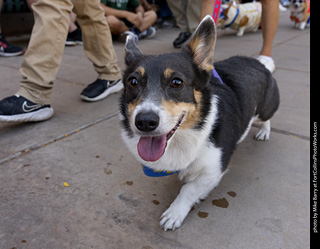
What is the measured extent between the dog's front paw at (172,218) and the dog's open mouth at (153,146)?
410 mm

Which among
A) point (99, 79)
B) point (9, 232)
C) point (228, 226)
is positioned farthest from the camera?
point (99, 79)

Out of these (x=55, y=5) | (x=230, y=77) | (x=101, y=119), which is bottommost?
(x=101, y=119)

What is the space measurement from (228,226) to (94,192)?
0.97 m

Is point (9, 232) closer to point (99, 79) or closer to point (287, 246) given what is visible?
point (287, 246)

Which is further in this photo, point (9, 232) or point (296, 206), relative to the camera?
point (296, 206)

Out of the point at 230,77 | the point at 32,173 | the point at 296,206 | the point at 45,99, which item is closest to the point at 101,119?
the point at 45,99

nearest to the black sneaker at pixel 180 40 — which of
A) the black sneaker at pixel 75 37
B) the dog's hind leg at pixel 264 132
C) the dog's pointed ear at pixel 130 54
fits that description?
the black sneaker at pixel 75 37

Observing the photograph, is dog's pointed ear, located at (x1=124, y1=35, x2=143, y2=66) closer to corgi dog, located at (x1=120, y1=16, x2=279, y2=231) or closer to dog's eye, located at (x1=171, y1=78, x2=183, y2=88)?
corgi dog, located at (x1=120, y1=16, x2=279, y2=231)

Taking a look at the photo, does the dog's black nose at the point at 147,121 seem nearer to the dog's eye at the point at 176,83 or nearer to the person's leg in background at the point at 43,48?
the dog's eye at the point at 176,83

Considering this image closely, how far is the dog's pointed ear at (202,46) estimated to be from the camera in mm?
Result: 2135

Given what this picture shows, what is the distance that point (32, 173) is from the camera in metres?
2.44

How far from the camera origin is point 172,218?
6.47 ft

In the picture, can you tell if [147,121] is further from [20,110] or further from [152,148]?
[20,110]

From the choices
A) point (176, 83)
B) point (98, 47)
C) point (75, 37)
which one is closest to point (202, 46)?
point (176, 83)
